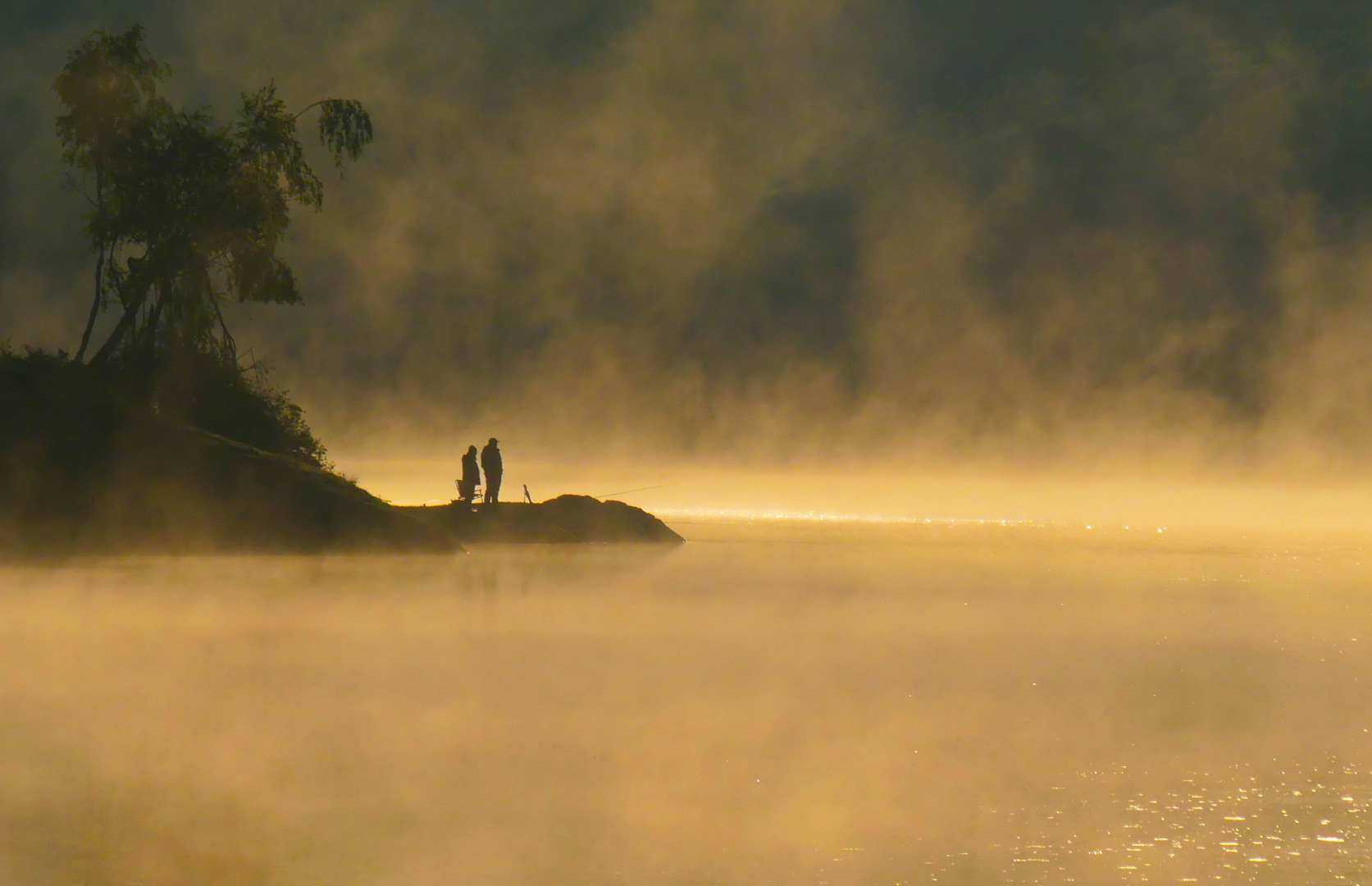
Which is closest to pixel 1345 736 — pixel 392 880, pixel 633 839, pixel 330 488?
pixel 633 839

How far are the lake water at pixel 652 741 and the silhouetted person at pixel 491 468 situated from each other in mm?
17874

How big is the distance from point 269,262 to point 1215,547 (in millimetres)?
51516

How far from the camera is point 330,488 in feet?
128

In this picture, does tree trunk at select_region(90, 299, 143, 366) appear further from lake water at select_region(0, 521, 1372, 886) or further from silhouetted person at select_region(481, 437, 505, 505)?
lake water at select_region(0, 521, 1372, 886)

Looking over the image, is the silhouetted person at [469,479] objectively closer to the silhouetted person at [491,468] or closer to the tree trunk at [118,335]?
the silhouetted person at [491,468]

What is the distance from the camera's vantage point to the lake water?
29.0 feet

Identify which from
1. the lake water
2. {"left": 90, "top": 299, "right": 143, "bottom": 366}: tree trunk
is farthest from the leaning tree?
the lake water

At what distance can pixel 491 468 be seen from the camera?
150 feet

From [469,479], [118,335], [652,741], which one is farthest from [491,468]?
[652,741]

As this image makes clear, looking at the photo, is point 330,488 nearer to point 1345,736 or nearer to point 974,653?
point 974,653

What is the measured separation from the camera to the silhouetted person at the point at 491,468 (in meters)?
45.0

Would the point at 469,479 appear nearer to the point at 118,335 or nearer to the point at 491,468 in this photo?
the point at 491,468

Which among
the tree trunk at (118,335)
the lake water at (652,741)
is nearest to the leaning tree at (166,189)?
the tree trunk at (118,335)

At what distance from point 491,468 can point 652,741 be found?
33.5 m
